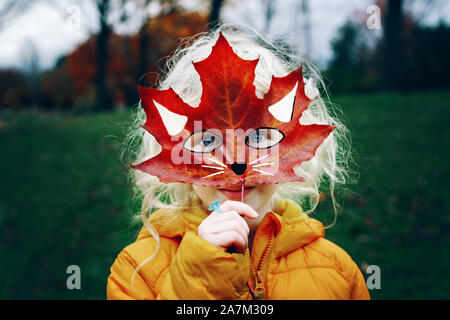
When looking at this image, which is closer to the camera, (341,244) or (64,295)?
(64,295)

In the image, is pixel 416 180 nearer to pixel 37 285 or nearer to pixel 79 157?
pixel 37 285

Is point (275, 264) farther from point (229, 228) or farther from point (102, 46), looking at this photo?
point (102, 46)

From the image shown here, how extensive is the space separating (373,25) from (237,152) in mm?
1104

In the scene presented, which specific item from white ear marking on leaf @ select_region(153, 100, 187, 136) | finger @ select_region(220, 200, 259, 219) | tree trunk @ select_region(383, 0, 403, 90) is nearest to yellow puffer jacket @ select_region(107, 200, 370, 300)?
finger @ select_region(220, 200, 259, 219)

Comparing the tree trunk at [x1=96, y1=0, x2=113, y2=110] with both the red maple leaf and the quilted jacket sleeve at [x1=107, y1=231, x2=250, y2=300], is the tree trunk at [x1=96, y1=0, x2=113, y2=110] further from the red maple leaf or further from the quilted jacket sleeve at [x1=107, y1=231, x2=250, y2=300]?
the quilted jacket sleeve at [x1=107, y1=231, x2=250, y2=300]

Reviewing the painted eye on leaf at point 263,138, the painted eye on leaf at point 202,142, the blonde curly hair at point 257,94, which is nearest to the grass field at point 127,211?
the blonde curly hair at point 257,94

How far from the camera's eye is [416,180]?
14.5 ft

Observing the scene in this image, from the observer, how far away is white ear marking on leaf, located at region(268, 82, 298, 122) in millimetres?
1058

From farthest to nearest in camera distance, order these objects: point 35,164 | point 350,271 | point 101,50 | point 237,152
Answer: point 101,50 → point 35,164 → point 350,271 → point 237,152

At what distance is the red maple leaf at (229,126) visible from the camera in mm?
1043

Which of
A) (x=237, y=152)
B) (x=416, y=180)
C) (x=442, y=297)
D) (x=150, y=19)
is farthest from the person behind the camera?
(x=150, y=19)

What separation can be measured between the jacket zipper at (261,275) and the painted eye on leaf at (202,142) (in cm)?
52

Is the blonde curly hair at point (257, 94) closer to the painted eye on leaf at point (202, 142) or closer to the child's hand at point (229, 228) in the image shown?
the painted eye on leaf at point (202, 142)

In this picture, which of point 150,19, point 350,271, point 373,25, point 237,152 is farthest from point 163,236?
point 150,19
